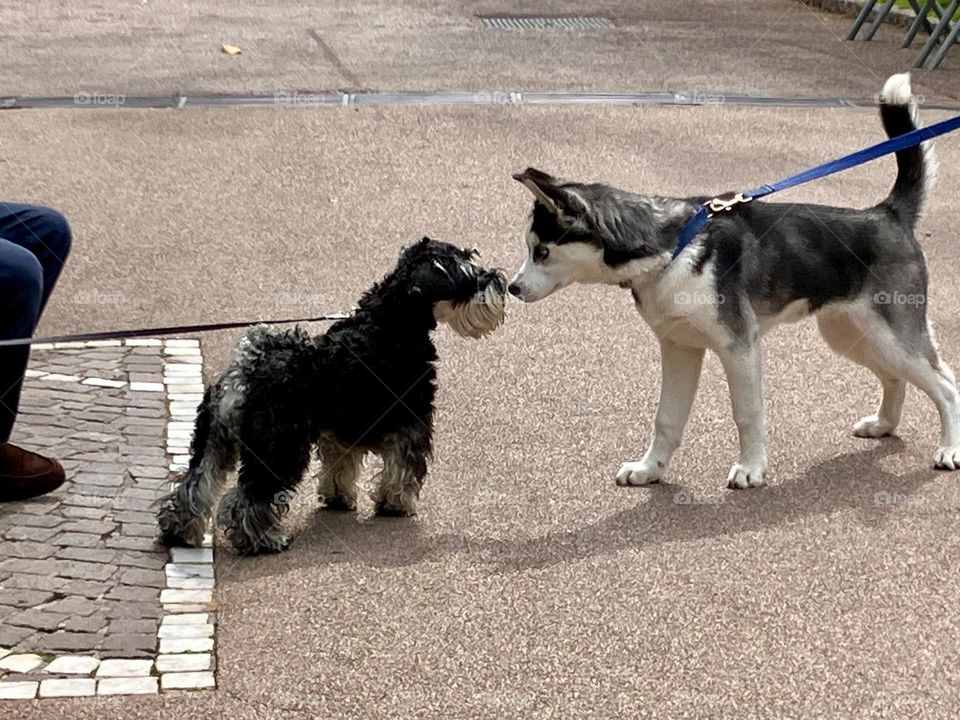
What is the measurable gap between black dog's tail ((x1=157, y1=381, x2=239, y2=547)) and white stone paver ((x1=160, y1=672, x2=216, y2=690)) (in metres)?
0.91

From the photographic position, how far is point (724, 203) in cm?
632

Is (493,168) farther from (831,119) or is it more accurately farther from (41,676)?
(41,676)

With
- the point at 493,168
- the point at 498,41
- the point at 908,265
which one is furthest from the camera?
the point at 498,41

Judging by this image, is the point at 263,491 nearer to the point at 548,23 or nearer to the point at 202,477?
the point at 202,477

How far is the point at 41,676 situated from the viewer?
4.84 meters

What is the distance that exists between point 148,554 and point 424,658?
1281 mm

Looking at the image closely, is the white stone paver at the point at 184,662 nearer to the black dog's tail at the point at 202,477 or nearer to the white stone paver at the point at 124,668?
the white stone paver at the point at 124,668

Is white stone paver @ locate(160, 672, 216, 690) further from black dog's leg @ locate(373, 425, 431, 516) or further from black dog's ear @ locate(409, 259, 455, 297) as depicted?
black dog's ear @ locate(409, 259, 455, 297)

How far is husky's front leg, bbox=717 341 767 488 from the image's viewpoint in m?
6.25

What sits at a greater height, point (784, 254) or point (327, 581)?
point (784, 254)

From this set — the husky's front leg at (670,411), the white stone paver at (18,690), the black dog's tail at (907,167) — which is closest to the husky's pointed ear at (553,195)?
the husky's front leg at (670,411)

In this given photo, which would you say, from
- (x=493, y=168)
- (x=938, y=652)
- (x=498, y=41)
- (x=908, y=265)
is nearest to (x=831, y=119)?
(x=493, y=168)

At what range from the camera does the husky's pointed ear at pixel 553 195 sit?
5867 mm

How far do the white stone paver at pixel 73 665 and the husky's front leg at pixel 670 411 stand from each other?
2.48 m
